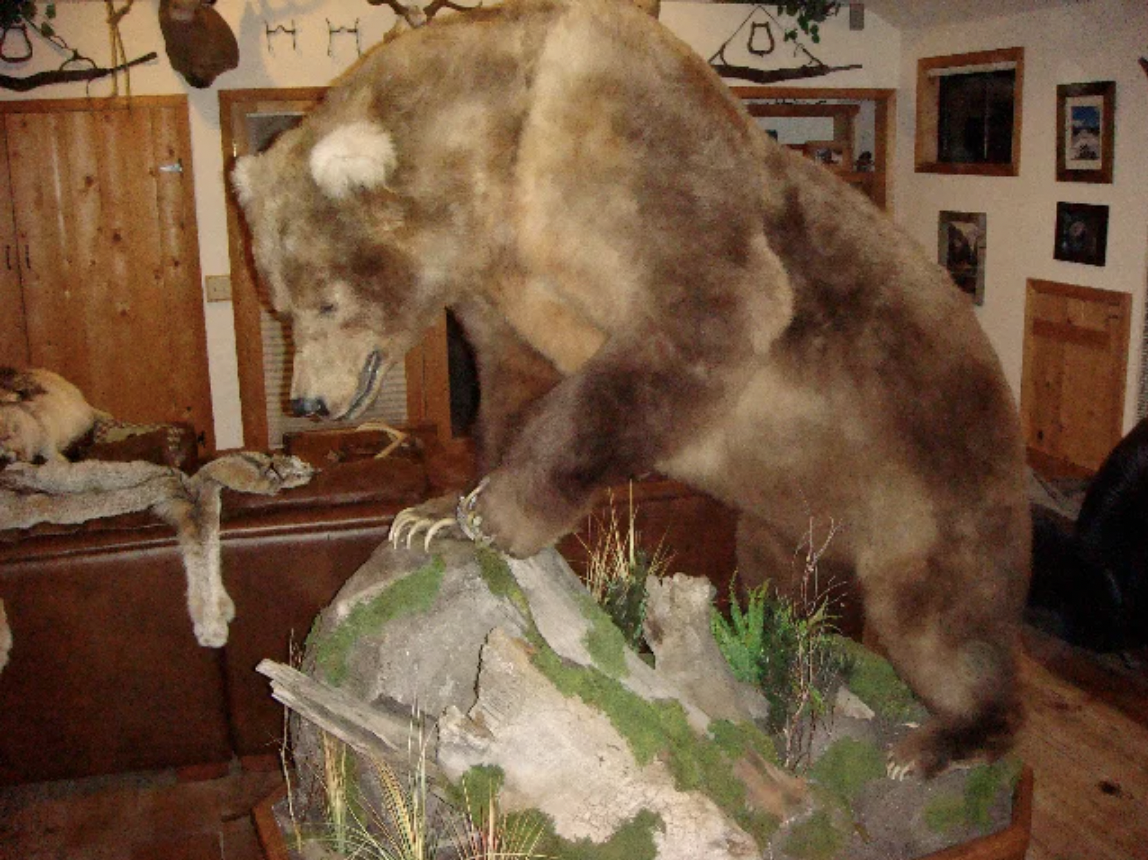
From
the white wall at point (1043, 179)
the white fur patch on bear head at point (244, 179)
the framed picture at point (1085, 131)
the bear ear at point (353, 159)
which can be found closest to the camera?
the bear ear at point (353, 159)

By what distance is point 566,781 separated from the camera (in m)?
1.78

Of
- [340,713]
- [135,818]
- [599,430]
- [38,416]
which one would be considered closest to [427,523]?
[340,713]

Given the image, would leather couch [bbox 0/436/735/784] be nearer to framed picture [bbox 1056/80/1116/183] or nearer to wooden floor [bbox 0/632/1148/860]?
wooden floor [bbox 0/632/1148/860]

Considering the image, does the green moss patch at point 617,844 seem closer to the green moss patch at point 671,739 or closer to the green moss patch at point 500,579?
the green moss patch at point 671,739

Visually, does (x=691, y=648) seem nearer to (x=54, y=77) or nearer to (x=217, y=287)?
(x=217, y=287)

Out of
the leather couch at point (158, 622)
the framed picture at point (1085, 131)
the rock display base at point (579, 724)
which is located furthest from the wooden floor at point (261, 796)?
the framed picture at point (1085, 131)

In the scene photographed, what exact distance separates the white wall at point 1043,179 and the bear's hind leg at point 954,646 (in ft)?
14.1

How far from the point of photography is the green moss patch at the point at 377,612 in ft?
6.29

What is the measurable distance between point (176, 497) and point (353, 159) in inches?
88.9

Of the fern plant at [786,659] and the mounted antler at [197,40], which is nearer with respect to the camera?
the fern plant at [786,659]

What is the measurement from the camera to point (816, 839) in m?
1.97

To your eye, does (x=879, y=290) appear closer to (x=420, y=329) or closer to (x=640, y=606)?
(x=420, y=329)

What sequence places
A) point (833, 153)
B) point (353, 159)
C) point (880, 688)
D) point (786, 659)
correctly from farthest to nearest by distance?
point (833, 153)
point (880, 688)
point (786, 659)
point (353, 159)


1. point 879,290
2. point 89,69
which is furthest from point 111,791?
point 89,69
